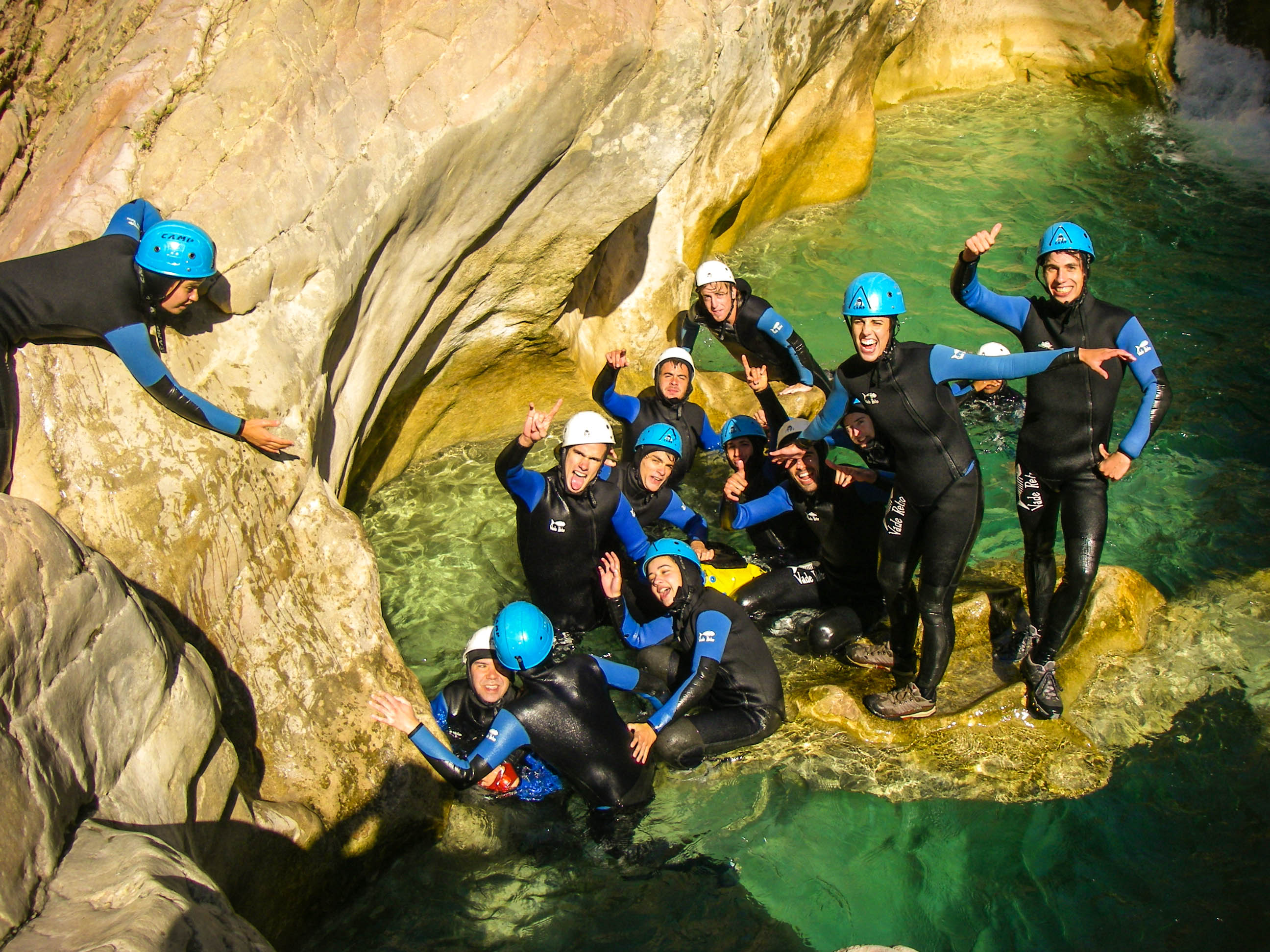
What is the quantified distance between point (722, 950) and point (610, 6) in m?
5.36

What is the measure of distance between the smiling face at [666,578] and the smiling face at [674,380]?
6.12 feet

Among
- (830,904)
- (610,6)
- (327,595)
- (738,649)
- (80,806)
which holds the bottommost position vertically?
(830,904)

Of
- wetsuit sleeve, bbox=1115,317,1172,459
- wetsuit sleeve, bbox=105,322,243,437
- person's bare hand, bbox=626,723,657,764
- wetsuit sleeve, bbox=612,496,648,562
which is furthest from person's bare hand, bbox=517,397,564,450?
wetsuit sleeve, bbox=1115,317,1172,459

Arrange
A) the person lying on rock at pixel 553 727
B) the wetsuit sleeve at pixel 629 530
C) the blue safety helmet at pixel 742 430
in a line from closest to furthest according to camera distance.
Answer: the person lying on rock at pixel 553 727
the wetsuit sleeve at pixel 629 530
the blue safety helmet at pixel 742 430

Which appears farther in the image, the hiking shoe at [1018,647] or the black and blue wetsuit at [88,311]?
the hiking shoe at [1018,647]

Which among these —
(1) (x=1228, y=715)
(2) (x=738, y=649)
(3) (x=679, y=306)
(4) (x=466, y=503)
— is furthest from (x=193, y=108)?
(1) (x=1228, y=715)

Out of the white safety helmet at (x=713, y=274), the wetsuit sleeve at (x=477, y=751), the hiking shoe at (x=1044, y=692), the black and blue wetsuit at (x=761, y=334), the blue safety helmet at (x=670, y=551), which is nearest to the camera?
the wetsuit sleeve at (x=477, y=751)

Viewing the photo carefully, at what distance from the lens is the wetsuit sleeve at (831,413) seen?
5133 mm

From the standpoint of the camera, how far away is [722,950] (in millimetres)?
4371

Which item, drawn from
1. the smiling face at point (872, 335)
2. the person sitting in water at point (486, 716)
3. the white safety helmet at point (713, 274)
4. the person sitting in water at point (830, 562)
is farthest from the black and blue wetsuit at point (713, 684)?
the white safety helmet at point (713, 274)

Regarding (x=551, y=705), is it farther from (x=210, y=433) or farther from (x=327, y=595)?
(x=210, y=433)

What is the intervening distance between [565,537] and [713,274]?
2.83 m

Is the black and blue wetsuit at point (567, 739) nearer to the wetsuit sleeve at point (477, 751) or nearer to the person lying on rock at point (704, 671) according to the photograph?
the wetsuit sleeve at point (477, 751)

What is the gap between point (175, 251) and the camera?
4.17m
